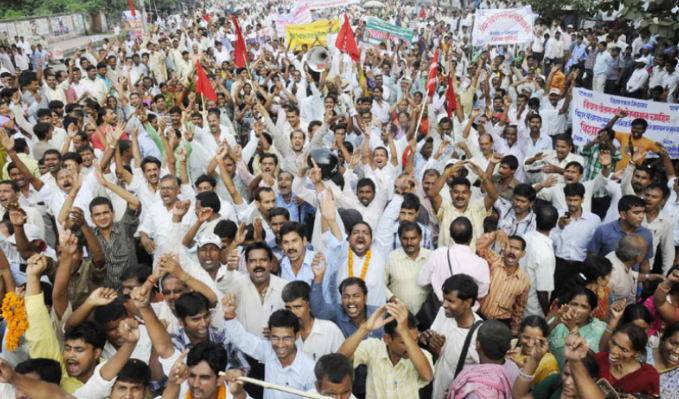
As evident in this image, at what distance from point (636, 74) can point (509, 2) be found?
685 inches

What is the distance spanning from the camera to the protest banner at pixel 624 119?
654 centimetres

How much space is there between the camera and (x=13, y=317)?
121 inches

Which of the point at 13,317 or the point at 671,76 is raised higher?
the point at 13,317

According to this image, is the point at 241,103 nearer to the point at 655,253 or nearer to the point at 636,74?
the point at 655,253

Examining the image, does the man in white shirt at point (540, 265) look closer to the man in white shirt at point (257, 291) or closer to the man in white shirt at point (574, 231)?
the man in white shirt at point (574, 231)

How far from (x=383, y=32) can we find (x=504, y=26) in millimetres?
2940

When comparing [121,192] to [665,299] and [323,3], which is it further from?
[323,3]

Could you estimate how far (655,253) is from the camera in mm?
4965

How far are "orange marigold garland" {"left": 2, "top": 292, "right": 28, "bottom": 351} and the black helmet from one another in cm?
295

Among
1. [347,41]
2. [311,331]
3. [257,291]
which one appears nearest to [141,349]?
[257,291]

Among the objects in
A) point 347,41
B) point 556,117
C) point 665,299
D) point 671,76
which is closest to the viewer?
point 665,299

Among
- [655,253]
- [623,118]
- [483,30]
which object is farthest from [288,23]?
[655,253]

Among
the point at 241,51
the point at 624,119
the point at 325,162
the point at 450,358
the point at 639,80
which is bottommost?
the point at 639,80

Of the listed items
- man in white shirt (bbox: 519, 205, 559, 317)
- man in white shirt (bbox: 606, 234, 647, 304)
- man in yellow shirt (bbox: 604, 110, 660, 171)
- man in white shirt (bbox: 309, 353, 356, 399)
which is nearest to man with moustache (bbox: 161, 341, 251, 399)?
man in white shirt (bbox: 309, 353, 356, 399)
